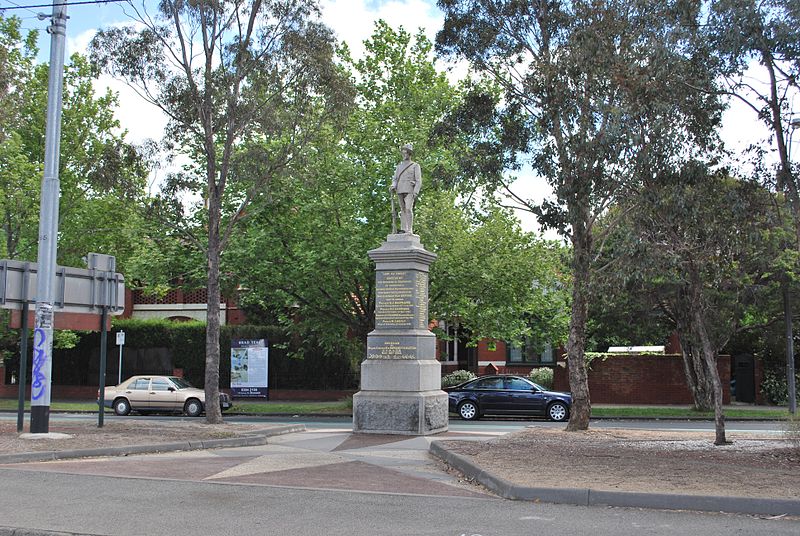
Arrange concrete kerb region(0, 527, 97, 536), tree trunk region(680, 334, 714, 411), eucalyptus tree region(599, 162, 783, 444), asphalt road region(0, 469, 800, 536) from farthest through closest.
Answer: tree trunk region(680, 334, 714, 411) < eucalyptus tree region(599, 162, 783, 444) < asphalt road region(0, 469, 800, 536) < concrete kerb region(0, 527, 97, 536)

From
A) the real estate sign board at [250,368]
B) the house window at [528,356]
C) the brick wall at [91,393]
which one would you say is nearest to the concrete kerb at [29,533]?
the real estate sign board at [250,368]

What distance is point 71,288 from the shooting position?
1599 centimetres

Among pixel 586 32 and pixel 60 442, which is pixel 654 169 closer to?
pixel 586 32

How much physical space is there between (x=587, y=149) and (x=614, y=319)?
62.8 ft

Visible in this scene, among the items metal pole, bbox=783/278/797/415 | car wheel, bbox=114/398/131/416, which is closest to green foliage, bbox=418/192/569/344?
metal pole, bbox=783/278/797/415

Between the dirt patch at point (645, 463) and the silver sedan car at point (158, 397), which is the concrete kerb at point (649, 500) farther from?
the silver sedan car at point (158, 397)

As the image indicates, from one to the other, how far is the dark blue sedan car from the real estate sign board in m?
8.55

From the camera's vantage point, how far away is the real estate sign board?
102 feet

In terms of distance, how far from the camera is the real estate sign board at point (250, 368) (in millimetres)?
30969

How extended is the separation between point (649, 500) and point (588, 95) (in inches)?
325

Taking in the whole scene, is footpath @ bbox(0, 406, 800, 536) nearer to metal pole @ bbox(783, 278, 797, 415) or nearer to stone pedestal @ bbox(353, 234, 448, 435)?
stone pedestal @ bbox(353, 234, 448, 435)

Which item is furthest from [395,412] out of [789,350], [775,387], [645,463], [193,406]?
[775,387]

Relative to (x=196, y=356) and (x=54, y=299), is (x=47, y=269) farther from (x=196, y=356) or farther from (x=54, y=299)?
(x=196, y=356)

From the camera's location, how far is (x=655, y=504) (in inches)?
322
